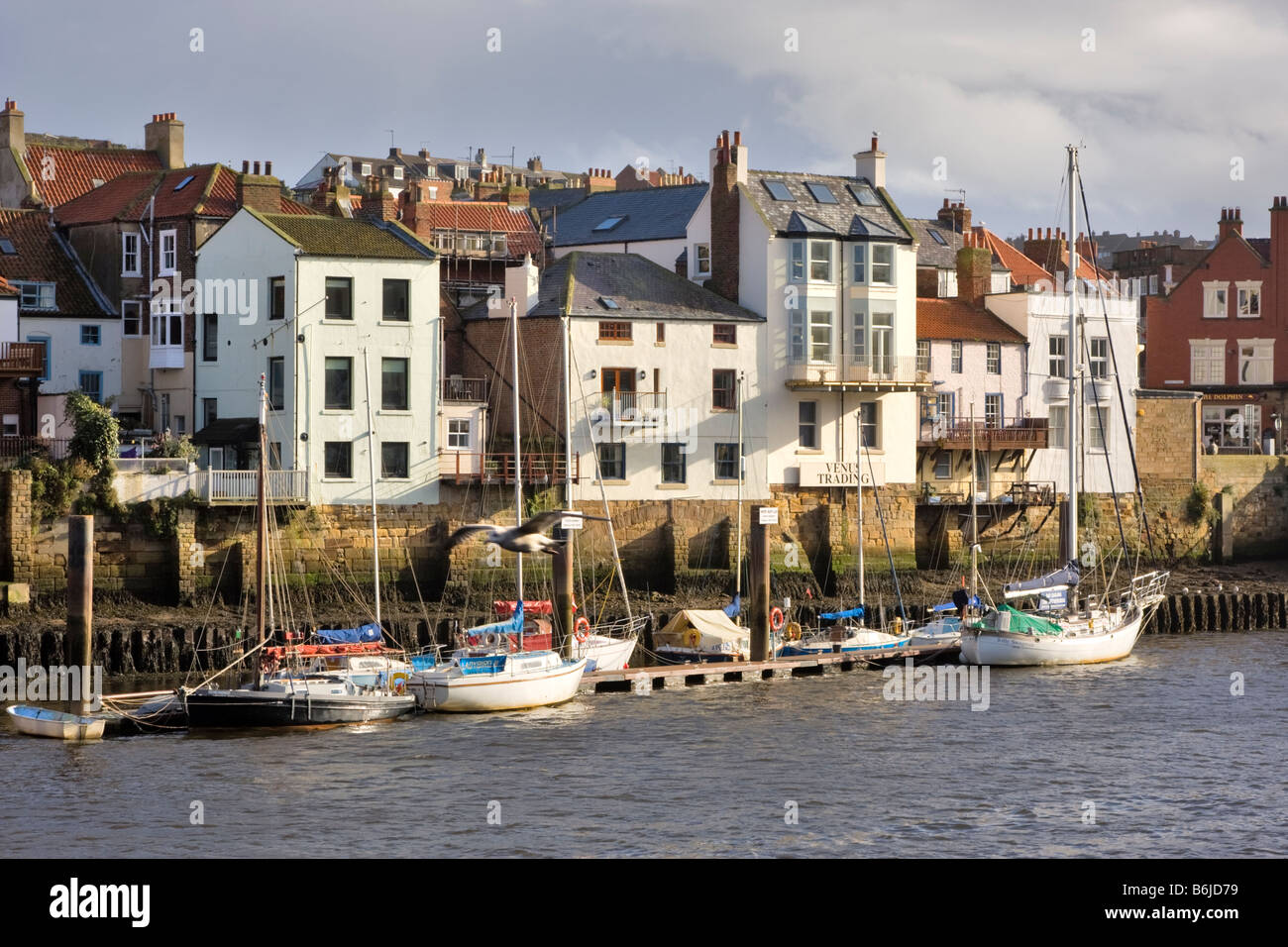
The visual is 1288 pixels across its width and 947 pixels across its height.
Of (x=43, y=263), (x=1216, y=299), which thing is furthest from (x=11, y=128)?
(x=1216, y=299)

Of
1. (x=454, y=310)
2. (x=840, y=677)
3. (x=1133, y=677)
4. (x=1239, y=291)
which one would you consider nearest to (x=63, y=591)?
(x=454, y=310)

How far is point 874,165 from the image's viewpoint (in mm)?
70875

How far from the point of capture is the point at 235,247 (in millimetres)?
60312

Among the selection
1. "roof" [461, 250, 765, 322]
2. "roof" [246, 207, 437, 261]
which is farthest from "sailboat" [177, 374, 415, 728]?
"roof" [461, 250, 765, 322]

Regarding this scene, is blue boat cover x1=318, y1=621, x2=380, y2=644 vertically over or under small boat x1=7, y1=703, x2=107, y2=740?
over

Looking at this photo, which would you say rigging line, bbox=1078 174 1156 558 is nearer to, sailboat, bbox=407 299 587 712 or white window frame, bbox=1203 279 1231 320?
white window frame, bbox=1203 279 1231 320

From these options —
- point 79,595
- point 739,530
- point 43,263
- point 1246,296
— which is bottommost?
point 79,595

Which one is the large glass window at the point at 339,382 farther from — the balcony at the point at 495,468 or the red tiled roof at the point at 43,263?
the red tiled roof at the point at 43,263

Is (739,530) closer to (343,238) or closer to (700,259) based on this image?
(700,259)

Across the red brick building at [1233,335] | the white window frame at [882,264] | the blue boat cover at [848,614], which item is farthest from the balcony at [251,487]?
the red brick building at [1233,335]

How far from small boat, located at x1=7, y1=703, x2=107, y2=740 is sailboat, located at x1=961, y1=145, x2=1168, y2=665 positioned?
2670 centimetres

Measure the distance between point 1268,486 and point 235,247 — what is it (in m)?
43.5

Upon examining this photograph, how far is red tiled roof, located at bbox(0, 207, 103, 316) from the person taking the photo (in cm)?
6475

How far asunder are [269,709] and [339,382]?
17950 millimetres
